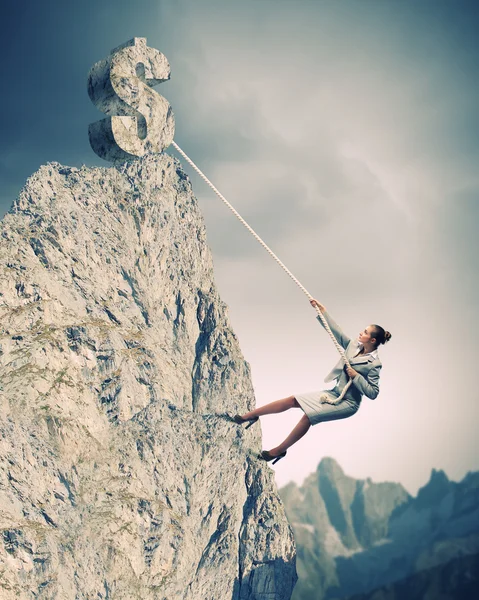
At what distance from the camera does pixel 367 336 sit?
17.9m

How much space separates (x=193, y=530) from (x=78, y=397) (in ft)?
180

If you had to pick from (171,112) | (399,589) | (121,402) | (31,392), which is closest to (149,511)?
(121,402)

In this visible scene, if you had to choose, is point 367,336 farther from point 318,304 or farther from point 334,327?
point 318,304

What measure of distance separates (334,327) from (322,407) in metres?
2.36

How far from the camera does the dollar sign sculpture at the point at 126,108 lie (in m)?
18.1

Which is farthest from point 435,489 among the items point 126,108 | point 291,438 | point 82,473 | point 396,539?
point 82,473

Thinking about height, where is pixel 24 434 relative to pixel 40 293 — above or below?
below

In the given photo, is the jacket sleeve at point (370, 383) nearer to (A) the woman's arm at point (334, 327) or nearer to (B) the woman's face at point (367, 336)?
(B) the woman's face at point (367, 336)

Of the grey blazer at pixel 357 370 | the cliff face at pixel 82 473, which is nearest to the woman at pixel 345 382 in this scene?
the grey blazer at pixel 357 370

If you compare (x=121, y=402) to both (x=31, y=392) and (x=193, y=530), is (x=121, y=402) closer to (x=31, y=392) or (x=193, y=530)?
(x=31, y=392)

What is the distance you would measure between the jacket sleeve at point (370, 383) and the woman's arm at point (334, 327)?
1.21m

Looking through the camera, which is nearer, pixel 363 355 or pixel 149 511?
pixel 363 355

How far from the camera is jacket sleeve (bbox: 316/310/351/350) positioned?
1831cm

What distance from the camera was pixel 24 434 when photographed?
166625mm
